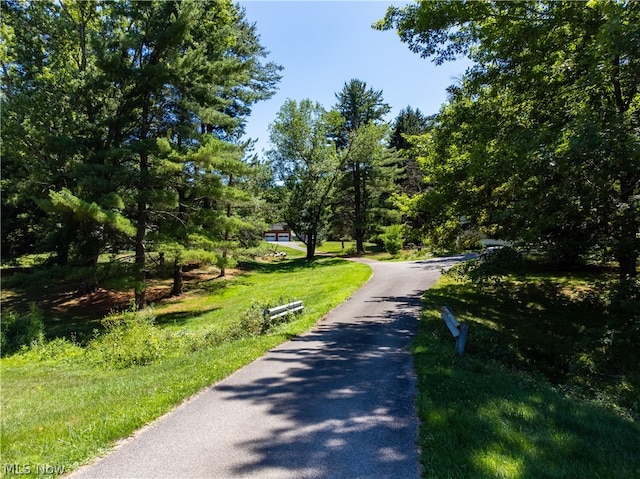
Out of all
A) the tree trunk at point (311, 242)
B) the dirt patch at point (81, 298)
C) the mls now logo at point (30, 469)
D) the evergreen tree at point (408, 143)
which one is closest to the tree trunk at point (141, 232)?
the dirt patch at point (81, 298)

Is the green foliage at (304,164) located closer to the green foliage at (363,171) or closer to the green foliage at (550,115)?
the green foliage at (363,171)

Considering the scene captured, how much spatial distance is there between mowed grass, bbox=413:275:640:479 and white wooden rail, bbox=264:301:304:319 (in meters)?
3.87

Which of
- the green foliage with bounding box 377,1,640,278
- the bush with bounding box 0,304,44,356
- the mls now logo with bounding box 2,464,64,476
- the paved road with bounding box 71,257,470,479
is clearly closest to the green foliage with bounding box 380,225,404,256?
the green foliage with bounding box 377,1,640,278

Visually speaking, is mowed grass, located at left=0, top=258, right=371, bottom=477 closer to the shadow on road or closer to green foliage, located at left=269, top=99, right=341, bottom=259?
the shadow on road

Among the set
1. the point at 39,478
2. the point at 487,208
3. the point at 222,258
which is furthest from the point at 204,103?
the point at 39,478

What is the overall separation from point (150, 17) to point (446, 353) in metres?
17.1

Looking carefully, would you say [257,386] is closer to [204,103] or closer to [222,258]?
[222,258]

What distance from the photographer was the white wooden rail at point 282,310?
34.6 feet

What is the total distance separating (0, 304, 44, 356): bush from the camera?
12.8 metres

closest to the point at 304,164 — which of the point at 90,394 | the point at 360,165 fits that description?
the point at 360,165

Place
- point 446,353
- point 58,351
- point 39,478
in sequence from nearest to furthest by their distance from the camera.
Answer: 1. point 39,478
2. point 446,353
3. point 58,351

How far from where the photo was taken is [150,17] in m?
15.8

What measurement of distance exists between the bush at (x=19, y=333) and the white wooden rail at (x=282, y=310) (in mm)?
8416

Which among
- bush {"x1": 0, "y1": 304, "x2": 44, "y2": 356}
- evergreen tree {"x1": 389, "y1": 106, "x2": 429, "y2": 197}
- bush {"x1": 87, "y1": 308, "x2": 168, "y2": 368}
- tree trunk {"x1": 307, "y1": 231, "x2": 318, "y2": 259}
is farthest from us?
evergreen tree {"x1": 389, "y1": 106, "x2": 429, "y2": 197}
